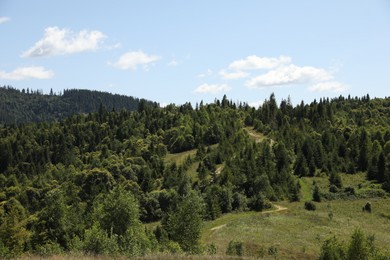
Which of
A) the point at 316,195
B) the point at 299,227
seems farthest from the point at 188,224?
the point at 316,195

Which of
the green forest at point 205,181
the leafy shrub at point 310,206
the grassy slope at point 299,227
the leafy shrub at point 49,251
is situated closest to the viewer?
the leafy shrub at point 49,251

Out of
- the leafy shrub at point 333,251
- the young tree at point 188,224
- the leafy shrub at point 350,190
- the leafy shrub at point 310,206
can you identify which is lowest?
the leafy shrub at point 310,206

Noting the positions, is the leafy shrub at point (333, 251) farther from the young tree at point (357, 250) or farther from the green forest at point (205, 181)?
the young tree at point (357, 250)

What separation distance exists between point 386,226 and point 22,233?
72.7 meters

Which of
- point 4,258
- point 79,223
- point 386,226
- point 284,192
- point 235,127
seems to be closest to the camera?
point 4,258

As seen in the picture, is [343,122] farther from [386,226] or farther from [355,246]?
[355,246]

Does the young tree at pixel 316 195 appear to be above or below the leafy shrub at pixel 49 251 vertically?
below

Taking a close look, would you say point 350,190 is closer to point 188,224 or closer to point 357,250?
point 357,250

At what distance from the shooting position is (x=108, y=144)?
19900 centimetres

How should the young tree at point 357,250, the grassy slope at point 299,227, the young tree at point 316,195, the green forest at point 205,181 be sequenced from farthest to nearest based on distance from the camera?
the young tree at point 316,195, the grassy slope at point 299,227, the green forest at point 205,181, the young tree at point 357,250

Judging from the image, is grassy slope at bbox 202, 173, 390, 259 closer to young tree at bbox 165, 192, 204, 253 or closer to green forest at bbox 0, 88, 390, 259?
green forest at bbox 0, 88, 390, 259

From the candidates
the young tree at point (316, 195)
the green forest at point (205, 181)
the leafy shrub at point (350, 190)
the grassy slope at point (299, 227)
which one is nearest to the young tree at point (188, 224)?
the green forest at point (205, 181)

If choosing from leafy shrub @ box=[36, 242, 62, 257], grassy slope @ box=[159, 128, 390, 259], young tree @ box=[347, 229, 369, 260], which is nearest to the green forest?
young tree @ box=[347, 229, 369, 260]

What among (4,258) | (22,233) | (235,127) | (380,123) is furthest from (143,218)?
(380,123)
